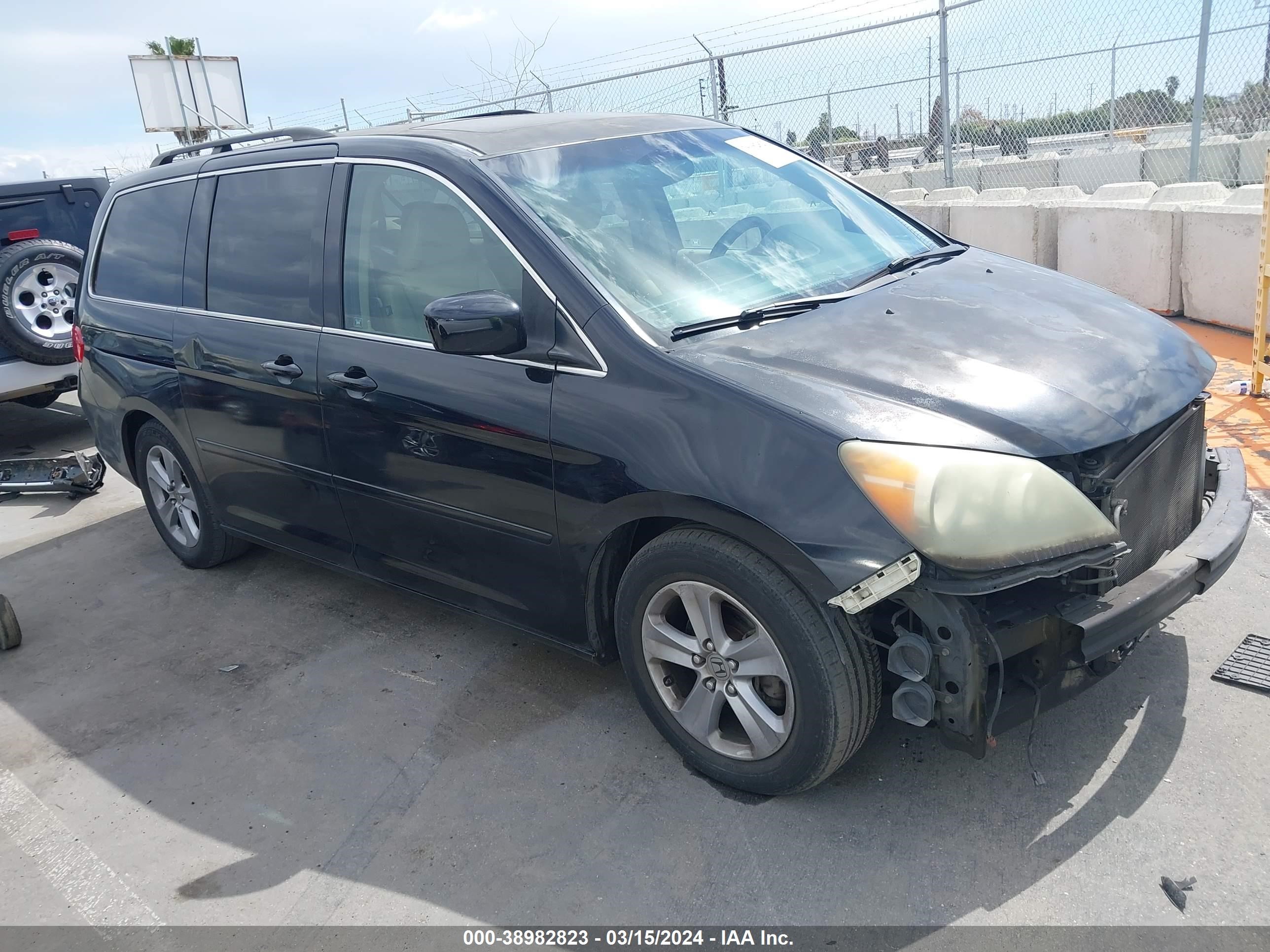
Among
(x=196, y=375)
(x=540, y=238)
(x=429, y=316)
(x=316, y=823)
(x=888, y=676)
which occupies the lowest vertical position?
(x=316, y=823)

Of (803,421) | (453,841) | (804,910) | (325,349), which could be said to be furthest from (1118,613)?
(325,349)

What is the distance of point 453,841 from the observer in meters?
3.00

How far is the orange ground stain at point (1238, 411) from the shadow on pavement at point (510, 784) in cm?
200

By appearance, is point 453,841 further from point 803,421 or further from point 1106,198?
point 1106,198

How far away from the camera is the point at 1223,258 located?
23.7 feet

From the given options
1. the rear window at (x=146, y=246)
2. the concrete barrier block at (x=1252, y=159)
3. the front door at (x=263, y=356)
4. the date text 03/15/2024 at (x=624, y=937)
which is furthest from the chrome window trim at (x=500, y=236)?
the concrete barrier block at (x=1252, y=159)

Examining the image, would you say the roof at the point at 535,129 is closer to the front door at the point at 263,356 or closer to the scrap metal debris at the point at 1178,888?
the front door at the point at 263,356

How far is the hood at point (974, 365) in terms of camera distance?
102 inches

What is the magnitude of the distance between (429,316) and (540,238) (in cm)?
42

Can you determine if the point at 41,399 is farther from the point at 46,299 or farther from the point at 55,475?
the point at 55,475

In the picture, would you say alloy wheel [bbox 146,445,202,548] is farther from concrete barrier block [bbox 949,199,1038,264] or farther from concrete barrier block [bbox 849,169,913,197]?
concrete barrier block [bbox 849,169,913,197]

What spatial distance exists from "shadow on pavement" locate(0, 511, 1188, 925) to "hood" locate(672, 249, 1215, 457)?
1.03 meters

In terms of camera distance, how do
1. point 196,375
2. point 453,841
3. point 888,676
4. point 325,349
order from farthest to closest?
point 196,375 < point 325,349 < point 453,841 < point 888,676

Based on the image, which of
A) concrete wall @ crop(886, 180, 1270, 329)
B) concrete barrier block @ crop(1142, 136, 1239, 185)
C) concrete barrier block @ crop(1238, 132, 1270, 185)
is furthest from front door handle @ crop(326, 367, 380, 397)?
concrete barrier block @ crop(1238, 132, 1270, 185)
